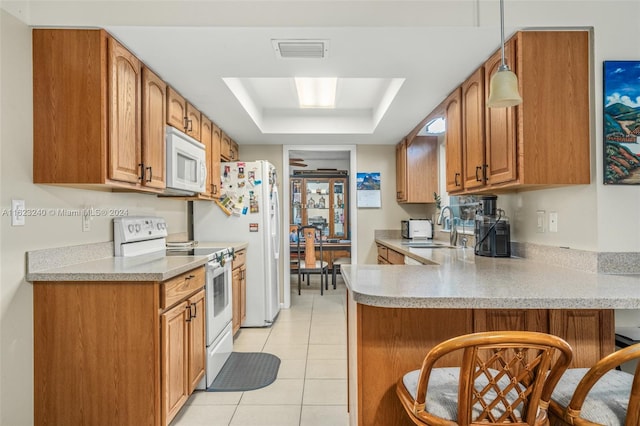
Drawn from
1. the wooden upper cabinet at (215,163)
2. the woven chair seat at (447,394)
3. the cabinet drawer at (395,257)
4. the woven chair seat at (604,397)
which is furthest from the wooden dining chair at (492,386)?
the wooden upper cabinet at (215,163)

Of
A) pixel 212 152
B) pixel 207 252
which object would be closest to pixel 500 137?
pixel 207 252

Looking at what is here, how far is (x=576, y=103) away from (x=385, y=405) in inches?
67.8

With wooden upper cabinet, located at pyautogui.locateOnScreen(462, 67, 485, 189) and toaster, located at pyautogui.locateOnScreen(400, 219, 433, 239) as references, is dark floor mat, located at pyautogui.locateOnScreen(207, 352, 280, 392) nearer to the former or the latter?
wooden upper cabinet, located at pyautogui.locateOnScreen(462, 67, 485, 189)

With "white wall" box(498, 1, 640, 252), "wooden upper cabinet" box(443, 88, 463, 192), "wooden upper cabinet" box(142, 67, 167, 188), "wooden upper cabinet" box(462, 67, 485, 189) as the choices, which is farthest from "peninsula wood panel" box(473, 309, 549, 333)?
"wooden upper cabinet" box(142, 67, 167, 188)

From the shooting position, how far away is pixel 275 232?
415 centimetres

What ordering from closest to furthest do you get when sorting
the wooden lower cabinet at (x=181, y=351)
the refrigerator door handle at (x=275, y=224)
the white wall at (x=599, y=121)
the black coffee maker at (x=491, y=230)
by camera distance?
the white wall at (x=599, y=121) → the wooden lower cabinet at (x=181, y=351) → the black coffee maker at (x=491, y=230) → the refrigerator door handle at (x=275, y=224)

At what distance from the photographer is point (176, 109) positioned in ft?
8.87

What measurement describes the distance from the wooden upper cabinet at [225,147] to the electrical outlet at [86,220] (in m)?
Answer: 1.81

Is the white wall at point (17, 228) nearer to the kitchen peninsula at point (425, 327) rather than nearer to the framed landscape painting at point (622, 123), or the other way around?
the kitchen peninsula at point (425, 327)

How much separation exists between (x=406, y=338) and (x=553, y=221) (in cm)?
124

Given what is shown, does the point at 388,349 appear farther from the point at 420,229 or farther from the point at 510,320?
the point at 420,229

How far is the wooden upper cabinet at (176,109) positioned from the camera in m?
2.58

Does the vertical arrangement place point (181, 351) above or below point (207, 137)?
below

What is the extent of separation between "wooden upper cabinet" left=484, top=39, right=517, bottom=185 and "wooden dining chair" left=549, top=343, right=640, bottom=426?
104 cm
